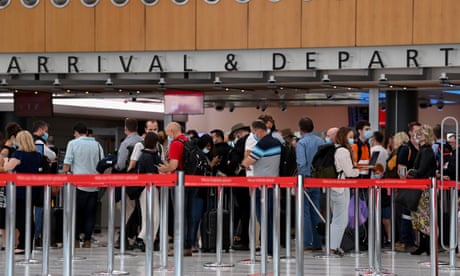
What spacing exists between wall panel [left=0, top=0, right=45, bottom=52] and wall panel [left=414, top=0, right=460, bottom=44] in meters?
7.22

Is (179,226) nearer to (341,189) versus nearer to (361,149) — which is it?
(341,189)

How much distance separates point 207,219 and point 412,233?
10.2ft

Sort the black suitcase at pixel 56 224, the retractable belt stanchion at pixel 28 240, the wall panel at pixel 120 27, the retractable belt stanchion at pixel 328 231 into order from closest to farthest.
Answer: the retractable belt stanchion at pixel 28 240 < the retractable belt stanchion at pixel 328 231 < the black suitcase at pixel 56 224 < the wall panel at pixel 120 27

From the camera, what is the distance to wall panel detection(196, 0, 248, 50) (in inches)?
865

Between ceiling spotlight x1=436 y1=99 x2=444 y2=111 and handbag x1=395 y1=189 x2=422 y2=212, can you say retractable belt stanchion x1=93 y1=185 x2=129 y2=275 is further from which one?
ceiling spotlight x1=436 y1=99 x2=444 y2=111

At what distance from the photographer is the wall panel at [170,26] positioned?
874 inches

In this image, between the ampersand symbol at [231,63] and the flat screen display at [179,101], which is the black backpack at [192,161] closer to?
the ampersand symbol at [231,63]

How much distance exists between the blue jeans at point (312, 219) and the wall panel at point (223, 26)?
5941 millimetres

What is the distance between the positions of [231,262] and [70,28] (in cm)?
924

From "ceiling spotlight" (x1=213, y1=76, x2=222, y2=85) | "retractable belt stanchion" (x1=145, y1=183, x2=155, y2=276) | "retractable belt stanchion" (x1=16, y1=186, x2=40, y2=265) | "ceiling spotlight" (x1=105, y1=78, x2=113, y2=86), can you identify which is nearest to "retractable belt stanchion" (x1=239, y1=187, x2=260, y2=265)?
"retractable belt stanchion" (x1=145, y1=183, x2=155, y2=276)

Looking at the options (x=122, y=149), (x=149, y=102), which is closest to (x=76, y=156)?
(x=122, y=149)

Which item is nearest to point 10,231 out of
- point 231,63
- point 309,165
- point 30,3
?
point 309,165

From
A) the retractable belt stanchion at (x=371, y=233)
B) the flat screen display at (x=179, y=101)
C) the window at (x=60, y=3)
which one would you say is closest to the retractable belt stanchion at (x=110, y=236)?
the retractable belt stanchion at (x=371, y=233)

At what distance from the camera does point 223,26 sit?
22.1 meters
